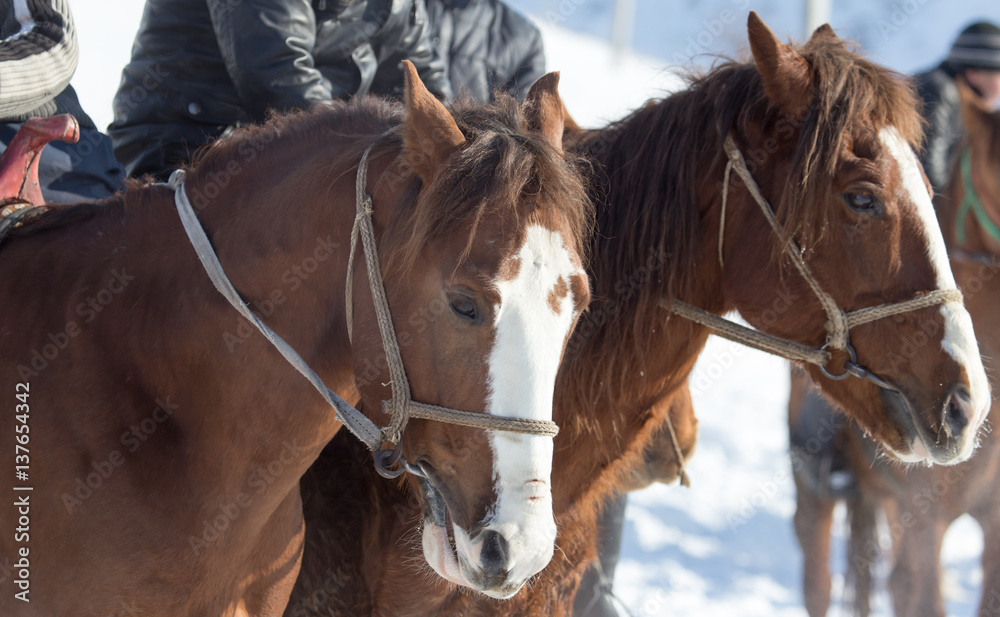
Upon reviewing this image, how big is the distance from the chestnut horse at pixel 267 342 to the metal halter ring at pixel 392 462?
0.02 meters

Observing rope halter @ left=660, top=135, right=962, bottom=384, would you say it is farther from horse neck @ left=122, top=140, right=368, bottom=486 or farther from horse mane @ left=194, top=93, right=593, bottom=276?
horse neck @ left=122, top=140, right=368, bottom=486

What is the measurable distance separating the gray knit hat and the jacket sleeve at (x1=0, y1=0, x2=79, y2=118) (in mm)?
4519

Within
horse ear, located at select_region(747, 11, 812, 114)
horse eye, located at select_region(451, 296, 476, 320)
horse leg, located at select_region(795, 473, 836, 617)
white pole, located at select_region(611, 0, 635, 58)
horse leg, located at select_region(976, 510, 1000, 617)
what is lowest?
white pole, located at select_region(611, 0, 635, 58)

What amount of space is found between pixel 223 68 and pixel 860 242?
235cm

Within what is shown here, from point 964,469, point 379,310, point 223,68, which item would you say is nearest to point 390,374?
point 379,310

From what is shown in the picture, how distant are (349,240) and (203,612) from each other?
908 mm

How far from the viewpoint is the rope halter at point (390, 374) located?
5.03ft

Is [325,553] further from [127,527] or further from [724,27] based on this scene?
[724,27]

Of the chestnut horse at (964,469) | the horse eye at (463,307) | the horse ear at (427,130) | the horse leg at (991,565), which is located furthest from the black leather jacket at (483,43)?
the horse leg at (991,565)

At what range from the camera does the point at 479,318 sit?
1540 millimetres

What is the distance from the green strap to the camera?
3.80 meters

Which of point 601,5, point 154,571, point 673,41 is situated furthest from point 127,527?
point 601,5

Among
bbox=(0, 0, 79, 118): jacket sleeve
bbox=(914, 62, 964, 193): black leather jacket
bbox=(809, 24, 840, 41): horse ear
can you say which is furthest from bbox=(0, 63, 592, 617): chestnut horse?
bbox=(914, 62, 964, 193): black leather jacket

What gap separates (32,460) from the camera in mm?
1741
